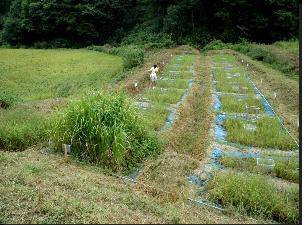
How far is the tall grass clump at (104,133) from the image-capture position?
623 cm

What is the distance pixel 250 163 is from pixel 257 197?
65.8 inches

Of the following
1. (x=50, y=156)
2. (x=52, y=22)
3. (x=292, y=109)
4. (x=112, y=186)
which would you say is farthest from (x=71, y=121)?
(x=52, y=22)

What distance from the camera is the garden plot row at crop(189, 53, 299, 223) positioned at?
16.1ft

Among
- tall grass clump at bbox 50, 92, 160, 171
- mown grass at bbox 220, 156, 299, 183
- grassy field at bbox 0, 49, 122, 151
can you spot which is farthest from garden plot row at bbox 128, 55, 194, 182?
grassy field at bbox 0, 49, 122, 151

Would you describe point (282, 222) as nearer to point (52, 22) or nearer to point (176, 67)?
point (176, 67)

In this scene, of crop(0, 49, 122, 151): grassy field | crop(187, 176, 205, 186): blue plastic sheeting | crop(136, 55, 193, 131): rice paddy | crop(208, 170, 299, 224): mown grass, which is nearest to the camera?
crop(208, 170, 299, 224): mown grass

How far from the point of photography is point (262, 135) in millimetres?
7930

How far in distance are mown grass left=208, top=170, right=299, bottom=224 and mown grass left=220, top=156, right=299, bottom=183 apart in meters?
0.55

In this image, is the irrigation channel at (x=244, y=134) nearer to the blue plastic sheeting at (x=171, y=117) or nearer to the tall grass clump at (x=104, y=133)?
the blue plastic sheeting at (x=171, y=117)

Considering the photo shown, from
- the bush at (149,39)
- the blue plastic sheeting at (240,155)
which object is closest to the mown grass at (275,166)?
the blue plastic sheeting at (240,155)

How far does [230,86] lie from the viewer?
1289 centimetres

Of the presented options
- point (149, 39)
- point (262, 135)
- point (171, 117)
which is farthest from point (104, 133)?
point (149, 39)

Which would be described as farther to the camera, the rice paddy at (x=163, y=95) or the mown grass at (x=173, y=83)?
the mown grass at (x=173, y=83)

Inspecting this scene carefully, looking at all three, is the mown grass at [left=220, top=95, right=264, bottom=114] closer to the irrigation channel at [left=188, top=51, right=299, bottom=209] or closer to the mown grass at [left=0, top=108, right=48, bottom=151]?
the irrigation channel at [left=188, top=51, right=299, bottom=209]
